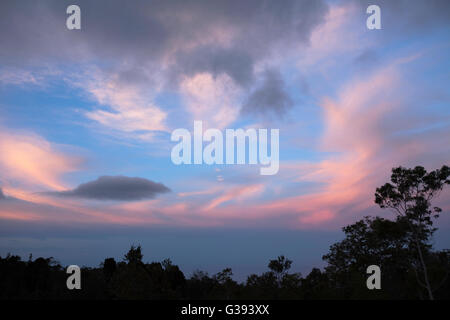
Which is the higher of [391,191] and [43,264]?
[391,191]

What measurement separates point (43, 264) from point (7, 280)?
21.7 ft

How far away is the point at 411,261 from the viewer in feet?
142

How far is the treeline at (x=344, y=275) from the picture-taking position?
37.0m

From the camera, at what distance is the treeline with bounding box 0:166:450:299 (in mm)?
37000

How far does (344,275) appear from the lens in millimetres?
47094
